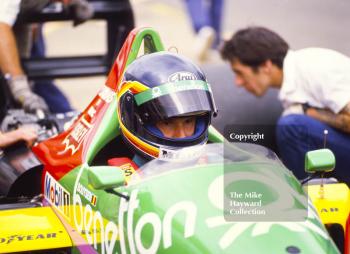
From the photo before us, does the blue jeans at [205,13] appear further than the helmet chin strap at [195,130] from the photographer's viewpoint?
Yes

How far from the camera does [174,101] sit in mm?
3863

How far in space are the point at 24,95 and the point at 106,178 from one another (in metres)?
2.41

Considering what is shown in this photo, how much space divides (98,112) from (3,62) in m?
1.82

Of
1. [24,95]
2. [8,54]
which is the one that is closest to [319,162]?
[24,95]

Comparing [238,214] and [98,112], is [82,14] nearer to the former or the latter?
[98,112]

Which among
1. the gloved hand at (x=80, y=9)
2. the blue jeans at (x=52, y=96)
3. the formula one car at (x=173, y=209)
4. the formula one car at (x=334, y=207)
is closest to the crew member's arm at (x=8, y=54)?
the gloved hand at (x=80, y=9)

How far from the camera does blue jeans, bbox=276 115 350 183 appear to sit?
5492mm

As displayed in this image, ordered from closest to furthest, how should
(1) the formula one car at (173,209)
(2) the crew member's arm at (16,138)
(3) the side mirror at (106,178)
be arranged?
1. (1) the formula one car at (173,209)
2. (3) the side mirror at (106,178)
3. (2) the crew member's arm at (16,138)

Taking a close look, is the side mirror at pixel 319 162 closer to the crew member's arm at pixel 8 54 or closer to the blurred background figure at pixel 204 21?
the crew member's arm at pixel 8 54

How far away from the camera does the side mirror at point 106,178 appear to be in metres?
3.49

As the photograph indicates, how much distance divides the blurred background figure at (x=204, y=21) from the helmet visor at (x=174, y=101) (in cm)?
595

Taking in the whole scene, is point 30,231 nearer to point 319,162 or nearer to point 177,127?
point 177,127

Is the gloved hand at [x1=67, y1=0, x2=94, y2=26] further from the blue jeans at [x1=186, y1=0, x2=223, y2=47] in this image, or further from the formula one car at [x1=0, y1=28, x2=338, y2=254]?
the blue jeans at [x1=186, y1=0, x2=223, y2=47]

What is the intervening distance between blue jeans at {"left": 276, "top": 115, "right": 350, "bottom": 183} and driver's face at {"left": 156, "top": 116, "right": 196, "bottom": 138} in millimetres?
1703
